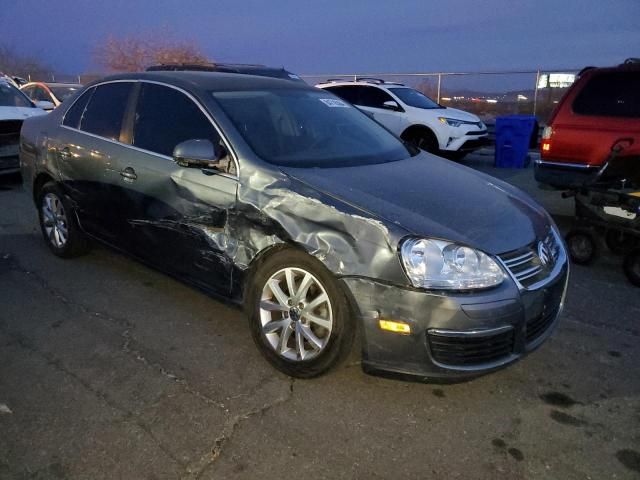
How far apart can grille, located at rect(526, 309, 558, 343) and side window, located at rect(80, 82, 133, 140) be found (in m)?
3.04

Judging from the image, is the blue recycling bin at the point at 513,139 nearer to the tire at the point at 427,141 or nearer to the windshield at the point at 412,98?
the tire at the point at 427,141

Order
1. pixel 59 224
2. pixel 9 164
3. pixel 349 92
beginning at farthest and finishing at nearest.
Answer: pixel 349 92 → pixel 9 164 → pixel 59 224

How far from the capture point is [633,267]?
4754 mm

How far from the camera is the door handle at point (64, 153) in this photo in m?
4.56

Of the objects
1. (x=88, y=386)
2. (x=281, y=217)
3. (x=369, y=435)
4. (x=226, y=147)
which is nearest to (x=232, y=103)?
(x=226, y=147)

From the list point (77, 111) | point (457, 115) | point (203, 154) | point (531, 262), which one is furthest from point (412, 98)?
point (531, 262)

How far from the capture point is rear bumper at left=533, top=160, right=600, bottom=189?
6055 mm

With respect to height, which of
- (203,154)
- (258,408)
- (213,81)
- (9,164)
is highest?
(213,81)

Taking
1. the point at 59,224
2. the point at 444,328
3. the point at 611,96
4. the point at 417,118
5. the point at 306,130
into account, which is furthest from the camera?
the point at 417,118

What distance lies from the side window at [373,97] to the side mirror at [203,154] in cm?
925

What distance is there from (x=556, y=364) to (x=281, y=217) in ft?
6.00

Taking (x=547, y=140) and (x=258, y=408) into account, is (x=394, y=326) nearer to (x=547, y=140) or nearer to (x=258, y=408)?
(x=258, y=408)

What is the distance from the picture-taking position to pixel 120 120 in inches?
163

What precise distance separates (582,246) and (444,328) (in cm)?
322
